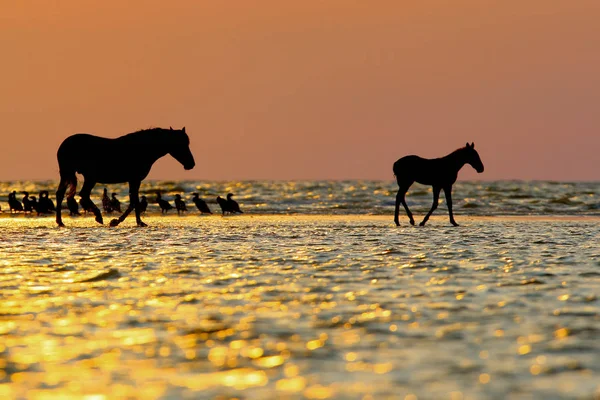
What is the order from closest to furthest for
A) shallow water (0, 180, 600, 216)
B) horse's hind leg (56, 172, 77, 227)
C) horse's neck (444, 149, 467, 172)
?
horse's hind leg (56, 172, 77, 227) < horse's neck (444, 149, 467, 172) < shallow water (0, 180, 600, 216)

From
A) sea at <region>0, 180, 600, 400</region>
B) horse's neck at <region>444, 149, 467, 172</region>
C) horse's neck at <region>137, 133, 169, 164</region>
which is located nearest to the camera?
sea at <region>0, 180, 600, 400</region>

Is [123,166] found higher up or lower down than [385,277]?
higher up

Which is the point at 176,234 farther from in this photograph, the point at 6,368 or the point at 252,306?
the point at 6,368

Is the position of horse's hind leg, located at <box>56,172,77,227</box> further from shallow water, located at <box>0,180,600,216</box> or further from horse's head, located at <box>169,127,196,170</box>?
shallow water, located at <box>0,180,600,216</box>

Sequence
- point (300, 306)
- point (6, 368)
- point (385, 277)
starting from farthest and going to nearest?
1. point (385, 277)
2. point (300, 306)
3. point (6, 368)

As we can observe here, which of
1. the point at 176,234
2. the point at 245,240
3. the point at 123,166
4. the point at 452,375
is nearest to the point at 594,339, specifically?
the point at 452,375

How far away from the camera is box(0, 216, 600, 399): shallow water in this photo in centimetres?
594

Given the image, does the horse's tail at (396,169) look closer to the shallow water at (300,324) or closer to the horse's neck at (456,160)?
the horse's neck at (456,160)

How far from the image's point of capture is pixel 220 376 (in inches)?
241

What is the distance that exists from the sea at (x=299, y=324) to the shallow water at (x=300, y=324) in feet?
0.06

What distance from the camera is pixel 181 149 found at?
83.8ft

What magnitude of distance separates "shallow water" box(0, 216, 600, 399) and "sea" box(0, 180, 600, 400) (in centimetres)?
2

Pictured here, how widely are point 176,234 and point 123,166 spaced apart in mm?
5420

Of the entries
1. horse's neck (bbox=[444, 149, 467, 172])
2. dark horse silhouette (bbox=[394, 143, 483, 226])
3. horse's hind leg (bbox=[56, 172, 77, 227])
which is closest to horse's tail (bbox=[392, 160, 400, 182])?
dark horse silhouette (bbox=[394, 143, 483, 226])
